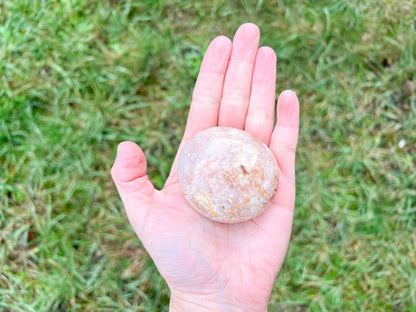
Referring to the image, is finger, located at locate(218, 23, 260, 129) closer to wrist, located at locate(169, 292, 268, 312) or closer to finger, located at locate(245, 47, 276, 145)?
finger, located at locate(245, 47, 276, 145)

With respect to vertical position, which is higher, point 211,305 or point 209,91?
point 209,91

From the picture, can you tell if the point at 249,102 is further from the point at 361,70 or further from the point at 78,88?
the point at 78,88

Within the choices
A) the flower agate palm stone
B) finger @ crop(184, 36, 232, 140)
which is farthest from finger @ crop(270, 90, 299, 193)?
finger @ crop(184, 36, 232, 140)

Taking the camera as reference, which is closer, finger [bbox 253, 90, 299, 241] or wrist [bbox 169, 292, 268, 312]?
wrist [bbox 169, 292, 268, 312]

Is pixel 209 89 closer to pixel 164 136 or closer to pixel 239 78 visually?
pixel 239 78

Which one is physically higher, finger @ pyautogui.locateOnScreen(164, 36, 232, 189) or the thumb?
finger @ pyautogui.locateOnScreen(164, 36, 232, 189)

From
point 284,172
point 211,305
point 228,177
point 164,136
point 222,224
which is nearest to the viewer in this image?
point 228,177

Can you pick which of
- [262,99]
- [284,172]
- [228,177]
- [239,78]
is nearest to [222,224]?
[228,177]
